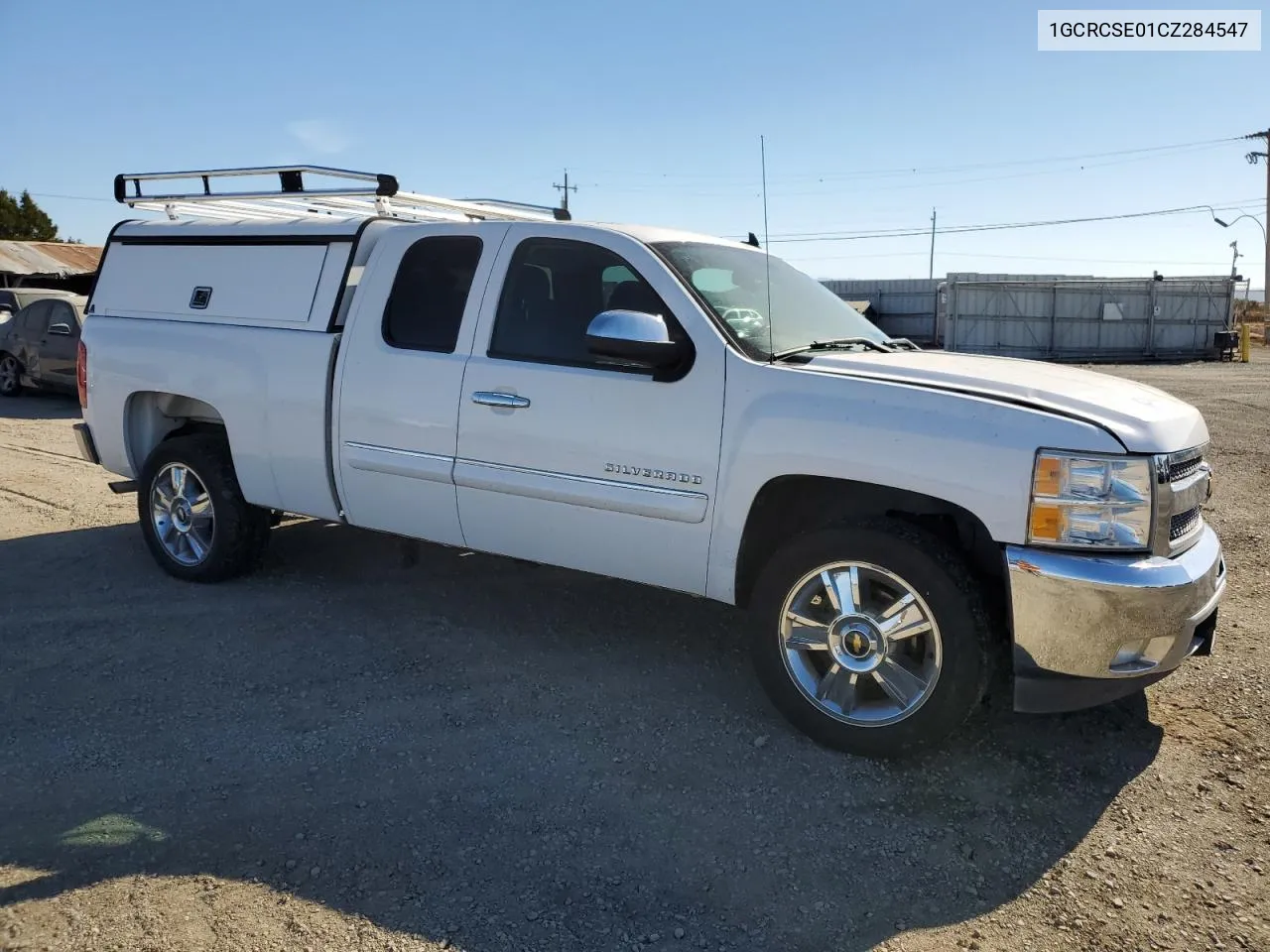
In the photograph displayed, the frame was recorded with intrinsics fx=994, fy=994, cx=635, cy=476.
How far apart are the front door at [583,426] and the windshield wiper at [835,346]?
0.30 metres

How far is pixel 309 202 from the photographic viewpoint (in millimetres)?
5859

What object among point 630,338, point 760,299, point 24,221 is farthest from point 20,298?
point 24,221

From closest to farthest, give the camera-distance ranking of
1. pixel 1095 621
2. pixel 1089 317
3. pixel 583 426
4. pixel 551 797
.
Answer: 1. pixel 1095 621
2. pixel 551 797
3. pixel 583 426
4. pixel 1089 317

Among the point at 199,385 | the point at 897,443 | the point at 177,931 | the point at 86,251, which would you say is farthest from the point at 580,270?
the point at 86,251

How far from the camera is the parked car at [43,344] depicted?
1409cm

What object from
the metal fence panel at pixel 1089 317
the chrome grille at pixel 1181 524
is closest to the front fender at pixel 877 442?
the chrome grille at pixel 1181 524

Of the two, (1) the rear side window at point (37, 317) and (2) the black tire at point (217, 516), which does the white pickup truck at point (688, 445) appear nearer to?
(2) the black tire at point (217, 516)

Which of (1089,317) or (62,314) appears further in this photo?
(1089,317)

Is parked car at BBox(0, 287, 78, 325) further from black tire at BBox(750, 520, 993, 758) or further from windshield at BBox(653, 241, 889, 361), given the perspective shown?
black tire at BBox(750, 520, 993, 758)

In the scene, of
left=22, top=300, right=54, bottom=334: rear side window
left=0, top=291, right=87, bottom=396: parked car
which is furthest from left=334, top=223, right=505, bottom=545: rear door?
left=22, top=300, right=54, bottom=334: rear side window

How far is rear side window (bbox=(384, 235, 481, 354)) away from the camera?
4664mm

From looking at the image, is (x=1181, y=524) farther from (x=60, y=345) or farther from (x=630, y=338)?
(x=60, y=345)

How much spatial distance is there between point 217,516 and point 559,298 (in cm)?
249

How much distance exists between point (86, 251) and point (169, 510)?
41.8 meters
